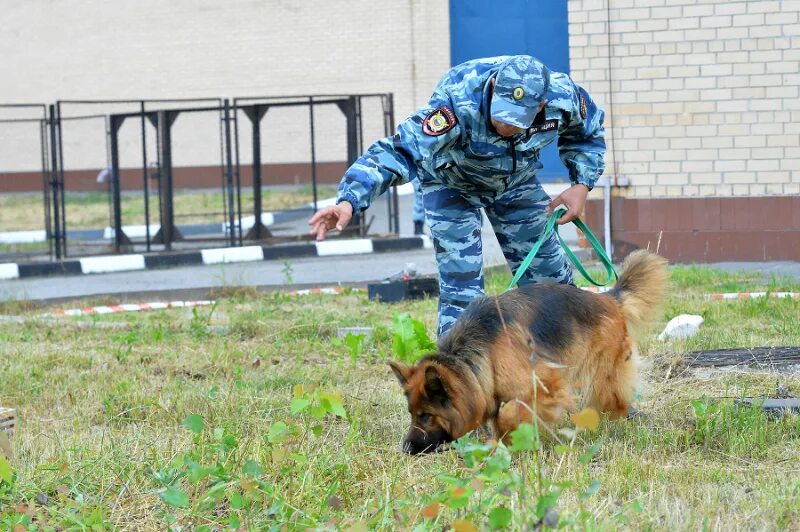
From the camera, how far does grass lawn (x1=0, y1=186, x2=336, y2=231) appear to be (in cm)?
1745

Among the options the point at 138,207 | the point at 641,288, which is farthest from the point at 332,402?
the point at 138,207

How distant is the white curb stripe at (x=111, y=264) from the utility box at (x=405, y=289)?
516cm

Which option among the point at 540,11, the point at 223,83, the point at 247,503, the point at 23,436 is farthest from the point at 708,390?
the point at 223,83

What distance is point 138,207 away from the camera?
58.9 feet

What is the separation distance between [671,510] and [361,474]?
3.80 ft

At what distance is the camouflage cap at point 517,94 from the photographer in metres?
4.82

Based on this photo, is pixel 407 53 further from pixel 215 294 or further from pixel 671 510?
pixel 671 510

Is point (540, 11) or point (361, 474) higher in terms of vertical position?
point (540, 11)

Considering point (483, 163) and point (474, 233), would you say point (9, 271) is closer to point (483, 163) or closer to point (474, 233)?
point (474, 233)

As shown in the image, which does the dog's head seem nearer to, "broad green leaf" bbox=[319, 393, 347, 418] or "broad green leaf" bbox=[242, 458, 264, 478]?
"broad green leaf" bbox=[319, 393, 347, 418]

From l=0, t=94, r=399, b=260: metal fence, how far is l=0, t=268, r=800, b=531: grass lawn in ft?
23.3

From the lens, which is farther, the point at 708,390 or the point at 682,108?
the point at 682,108

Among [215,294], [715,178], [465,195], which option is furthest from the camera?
[715,178]

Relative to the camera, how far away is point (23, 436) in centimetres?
503
